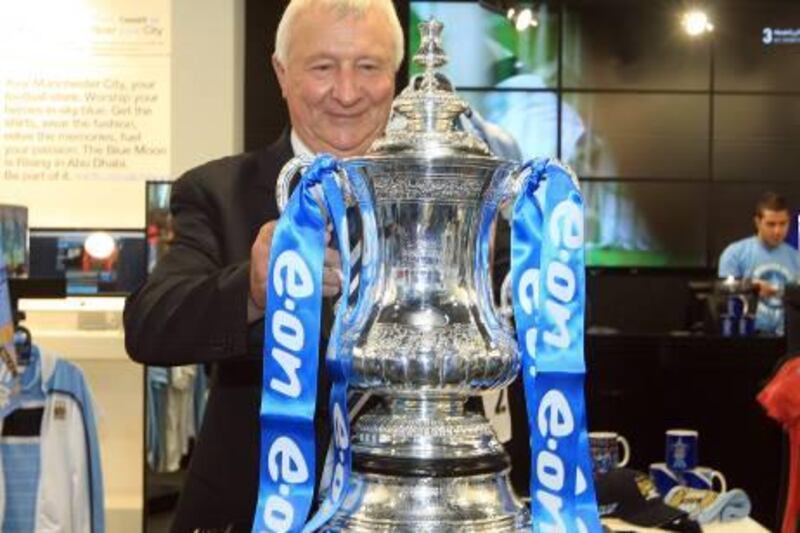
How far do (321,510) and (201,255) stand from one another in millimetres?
574

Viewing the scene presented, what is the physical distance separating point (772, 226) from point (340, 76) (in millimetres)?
5323

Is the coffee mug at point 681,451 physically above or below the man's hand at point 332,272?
below

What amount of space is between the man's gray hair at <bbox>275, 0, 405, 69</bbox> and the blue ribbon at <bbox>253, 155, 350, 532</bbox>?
17.6 inches

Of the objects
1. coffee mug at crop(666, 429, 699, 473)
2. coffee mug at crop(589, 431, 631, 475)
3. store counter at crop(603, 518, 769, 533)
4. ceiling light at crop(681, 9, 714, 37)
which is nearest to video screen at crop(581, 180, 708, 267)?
ceiling light at crop(681, 9, 714, 37)

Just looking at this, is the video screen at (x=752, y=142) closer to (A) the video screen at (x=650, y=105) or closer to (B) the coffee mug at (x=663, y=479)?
(A) the video screen at (x=650, y=105)

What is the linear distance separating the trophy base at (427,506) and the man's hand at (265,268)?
145mm

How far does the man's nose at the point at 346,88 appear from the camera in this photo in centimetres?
117

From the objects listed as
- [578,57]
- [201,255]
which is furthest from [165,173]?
[201,255]

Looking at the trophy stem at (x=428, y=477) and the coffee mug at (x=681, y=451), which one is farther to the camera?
the coffee mug at (x=681, y=451)

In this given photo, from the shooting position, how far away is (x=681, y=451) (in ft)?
7.70

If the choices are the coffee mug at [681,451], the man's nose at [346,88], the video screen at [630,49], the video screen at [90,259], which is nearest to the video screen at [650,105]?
the video screen at [630,49]

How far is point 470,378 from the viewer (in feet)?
2.32

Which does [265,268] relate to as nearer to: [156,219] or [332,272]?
[332,272]

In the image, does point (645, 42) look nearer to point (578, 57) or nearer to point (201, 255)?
point (578, 57)
